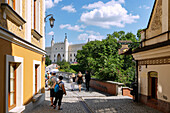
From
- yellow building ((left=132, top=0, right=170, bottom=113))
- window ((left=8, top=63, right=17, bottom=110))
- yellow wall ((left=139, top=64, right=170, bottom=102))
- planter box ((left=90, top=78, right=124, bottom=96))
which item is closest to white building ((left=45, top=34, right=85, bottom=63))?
planter box ((left=90, top=78, right=124, bottom=96))

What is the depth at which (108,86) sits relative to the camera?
13.8 m

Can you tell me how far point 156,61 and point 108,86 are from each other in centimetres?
602

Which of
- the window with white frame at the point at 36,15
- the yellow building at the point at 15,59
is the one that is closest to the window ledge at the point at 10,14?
the yellow building at the point at 15,59

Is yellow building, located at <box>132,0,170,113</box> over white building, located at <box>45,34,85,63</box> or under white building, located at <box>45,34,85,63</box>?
under

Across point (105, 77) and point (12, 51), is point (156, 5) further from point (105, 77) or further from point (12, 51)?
point (105, 77)

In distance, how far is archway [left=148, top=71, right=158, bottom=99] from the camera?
8.83 metres

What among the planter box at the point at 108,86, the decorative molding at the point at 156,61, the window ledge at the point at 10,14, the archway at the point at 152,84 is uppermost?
the window ledge at the point at 10,14

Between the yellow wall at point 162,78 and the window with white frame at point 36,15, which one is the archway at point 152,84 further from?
the window with white frame at point 36,15

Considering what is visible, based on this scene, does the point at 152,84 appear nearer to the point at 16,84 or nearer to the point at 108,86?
the point at 108,86

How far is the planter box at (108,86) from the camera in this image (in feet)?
40.2

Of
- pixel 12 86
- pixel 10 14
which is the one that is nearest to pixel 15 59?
pixel 12 86

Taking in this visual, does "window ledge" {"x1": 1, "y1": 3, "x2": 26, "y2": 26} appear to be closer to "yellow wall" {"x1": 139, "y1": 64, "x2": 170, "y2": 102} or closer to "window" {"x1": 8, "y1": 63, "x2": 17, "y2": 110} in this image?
"window" {"x1": 8, "y1": 63, "x2": 17, "y2": 110}

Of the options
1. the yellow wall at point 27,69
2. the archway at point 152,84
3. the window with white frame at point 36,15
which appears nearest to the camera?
the yellow wall at point 27,69

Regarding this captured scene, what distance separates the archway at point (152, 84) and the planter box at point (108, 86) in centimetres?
297
